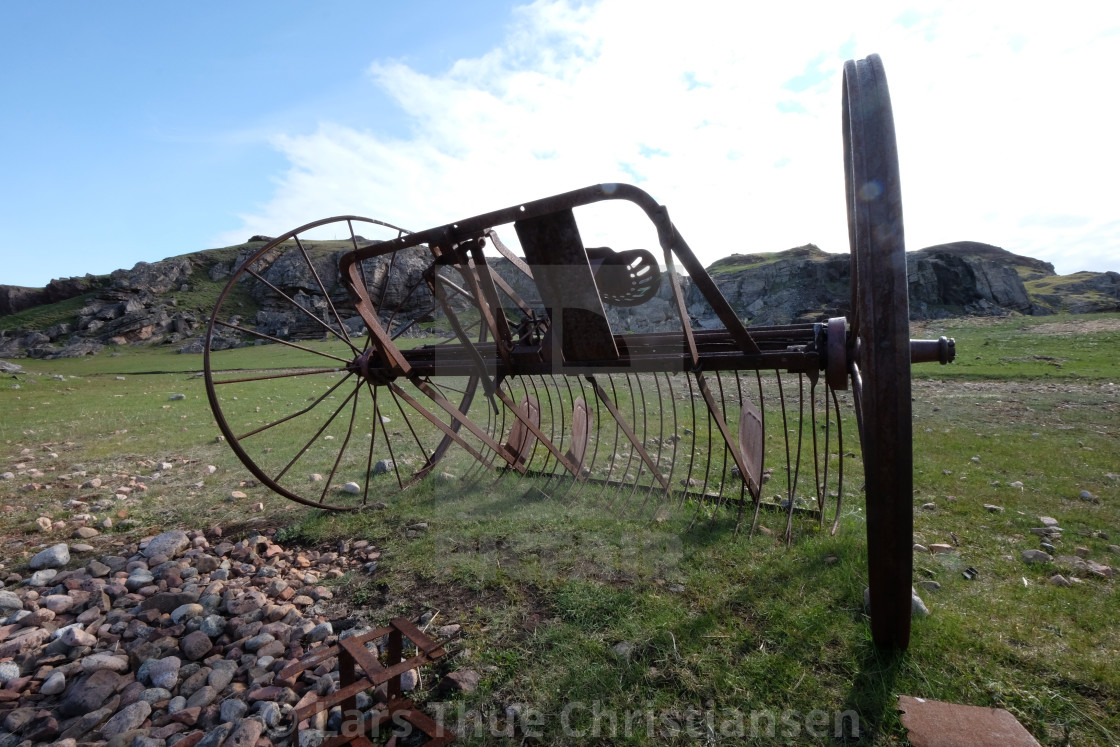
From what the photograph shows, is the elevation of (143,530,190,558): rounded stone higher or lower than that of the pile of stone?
higher

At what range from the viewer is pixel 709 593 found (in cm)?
304

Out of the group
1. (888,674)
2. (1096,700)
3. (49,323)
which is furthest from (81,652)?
(49,323)

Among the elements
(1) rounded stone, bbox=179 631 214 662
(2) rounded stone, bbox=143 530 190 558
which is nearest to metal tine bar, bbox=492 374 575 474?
(1) rounded stone, bbox=179 631 214 662

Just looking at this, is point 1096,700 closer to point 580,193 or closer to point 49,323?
point 580,193

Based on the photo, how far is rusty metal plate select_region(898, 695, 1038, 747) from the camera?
1825 mm

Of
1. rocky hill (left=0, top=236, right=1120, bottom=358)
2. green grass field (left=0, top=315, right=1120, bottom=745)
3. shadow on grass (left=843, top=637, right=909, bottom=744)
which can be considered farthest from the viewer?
rocky hill (left=0, top=236, right=1120, bottom=358)

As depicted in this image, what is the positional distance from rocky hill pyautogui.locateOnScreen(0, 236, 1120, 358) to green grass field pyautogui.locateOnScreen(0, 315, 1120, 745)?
26.4m

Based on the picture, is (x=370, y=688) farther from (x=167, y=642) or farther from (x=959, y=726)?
(x=959, y=726)

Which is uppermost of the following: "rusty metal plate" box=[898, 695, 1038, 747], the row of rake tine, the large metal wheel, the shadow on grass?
the large metal wheel

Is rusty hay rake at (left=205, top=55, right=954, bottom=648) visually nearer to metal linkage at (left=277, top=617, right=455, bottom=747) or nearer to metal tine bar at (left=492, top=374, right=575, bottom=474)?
metal tine bar at (left=492, top=374, right=575, bottom=474)

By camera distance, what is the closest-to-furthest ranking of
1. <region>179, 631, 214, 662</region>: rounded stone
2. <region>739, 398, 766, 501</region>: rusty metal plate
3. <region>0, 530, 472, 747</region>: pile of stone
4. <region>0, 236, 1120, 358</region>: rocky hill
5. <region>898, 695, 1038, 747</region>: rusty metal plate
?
<region>898, 695, 1038, 747</region>: rusty metal plate < <region>0, 530, 472, 747</region>: pile of stone < <region>179, 631, 214, 662</region>: rounded stone < <region>739, 398, 766, 501</region>: rusty metal plate < <region>0, 236, 1120, 358</region>: rocky hill

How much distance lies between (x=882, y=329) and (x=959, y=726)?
4.85 ft

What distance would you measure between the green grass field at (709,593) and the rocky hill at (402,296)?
2637 centimetres

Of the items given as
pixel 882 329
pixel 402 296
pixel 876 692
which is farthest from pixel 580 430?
pixel 402 296
